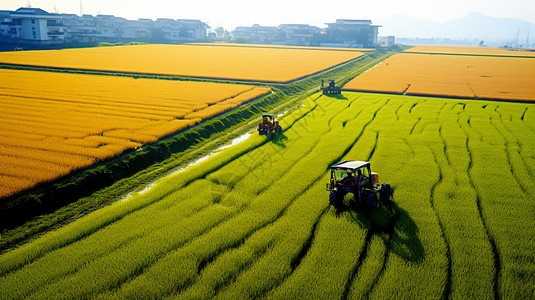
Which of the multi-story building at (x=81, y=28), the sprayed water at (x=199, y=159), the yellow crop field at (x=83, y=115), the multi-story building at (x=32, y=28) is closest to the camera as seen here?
the sprayed water at (x=199, y=159)

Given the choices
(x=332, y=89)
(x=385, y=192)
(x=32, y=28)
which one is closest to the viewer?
(x=385, y=192)

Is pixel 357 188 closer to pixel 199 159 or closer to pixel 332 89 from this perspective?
pixel 199 159

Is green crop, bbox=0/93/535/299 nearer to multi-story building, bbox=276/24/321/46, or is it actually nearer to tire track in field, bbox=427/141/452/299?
tire track in field, bbox=427/141/452/299

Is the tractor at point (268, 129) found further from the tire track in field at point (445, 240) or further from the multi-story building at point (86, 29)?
the multi-story building at point (86, 29)

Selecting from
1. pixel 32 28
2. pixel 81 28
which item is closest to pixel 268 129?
pixel 32 28

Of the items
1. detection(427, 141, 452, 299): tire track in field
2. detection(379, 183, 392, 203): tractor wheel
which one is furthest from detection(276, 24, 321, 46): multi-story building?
detection(379, 183, 392, 203): tractor wheel

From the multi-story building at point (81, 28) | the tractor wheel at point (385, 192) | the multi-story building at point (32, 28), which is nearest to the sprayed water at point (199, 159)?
the tractor wheel at point (385, 192)
